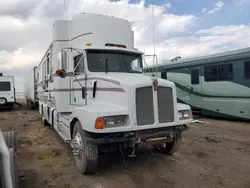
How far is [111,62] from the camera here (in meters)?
5.59

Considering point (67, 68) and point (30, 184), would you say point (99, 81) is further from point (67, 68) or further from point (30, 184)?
point (30, 184)

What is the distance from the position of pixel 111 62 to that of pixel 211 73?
7960 mm

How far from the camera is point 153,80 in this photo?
450 centimetres

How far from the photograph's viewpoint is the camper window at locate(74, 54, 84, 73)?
18.1 ft

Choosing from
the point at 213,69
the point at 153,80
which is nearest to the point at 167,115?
the point at 153,80

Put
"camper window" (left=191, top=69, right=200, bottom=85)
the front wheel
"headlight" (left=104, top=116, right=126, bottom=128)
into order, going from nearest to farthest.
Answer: "headlight" (left=104, top=116, right=126, bottom=128), the front wheel, "camper window" (left=191, top=69, right=200, bottom=85)

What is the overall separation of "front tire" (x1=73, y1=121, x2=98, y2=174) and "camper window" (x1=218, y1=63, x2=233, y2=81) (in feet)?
29.0

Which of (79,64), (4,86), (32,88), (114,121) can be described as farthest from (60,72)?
(4,86)

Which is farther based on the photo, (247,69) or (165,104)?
(247,69)

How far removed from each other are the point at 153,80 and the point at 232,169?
8.61 ft

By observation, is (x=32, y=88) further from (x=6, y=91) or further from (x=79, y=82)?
(x=79, y=82)

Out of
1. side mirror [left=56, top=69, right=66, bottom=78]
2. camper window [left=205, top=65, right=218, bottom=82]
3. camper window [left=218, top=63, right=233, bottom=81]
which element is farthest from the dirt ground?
camper window [left=205, top=65, right=218, bottom=82]

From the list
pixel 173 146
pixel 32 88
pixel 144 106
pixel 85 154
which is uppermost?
pixel 32 88

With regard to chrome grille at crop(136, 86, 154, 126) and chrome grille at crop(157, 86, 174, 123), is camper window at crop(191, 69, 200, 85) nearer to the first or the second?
chrome grille at crop(157, 86, 174, 123)
